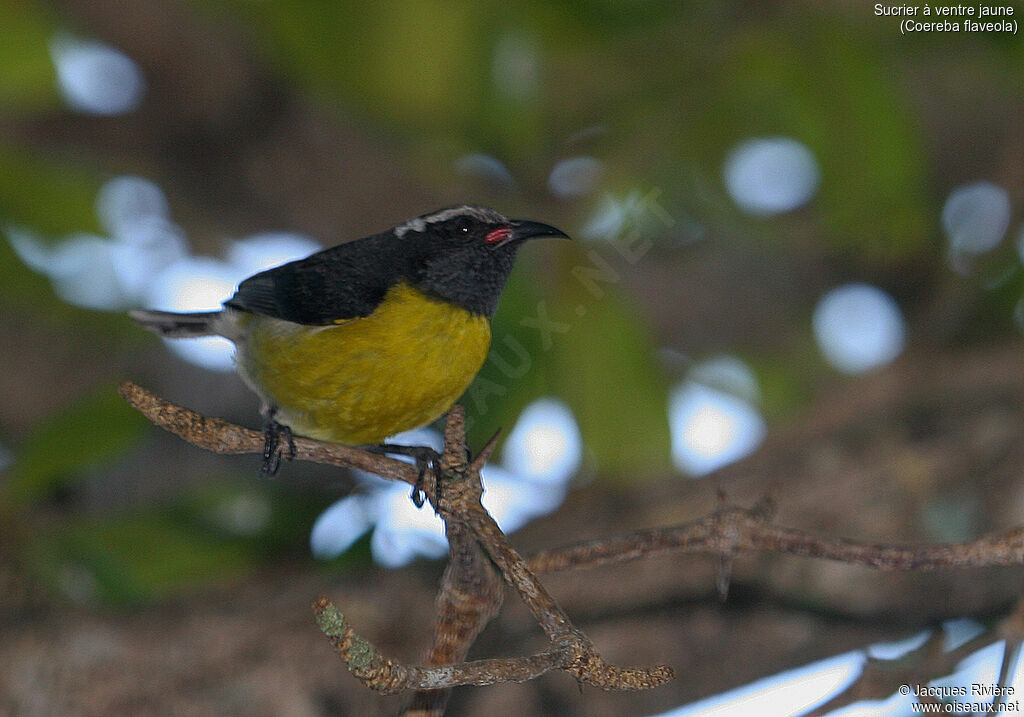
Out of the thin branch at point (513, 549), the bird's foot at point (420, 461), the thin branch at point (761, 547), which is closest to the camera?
the thin branch at point (513, 549)

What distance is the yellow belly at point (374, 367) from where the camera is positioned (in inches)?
118

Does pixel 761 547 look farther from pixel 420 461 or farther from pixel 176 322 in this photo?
pixel 176 322

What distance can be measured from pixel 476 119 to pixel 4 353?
3000 mm

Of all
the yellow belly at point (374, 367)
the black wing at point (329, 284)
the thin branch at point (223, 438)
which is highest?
the black wing at point (329, 284)

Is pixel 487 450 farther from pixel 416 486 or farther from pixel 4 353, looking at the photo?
pixel 4 353

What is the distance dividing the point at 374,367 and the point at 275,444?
14.2 inches

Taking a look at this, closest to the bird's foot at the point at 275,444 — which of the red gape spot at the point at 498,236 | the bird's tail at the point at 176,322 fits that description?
the bird's tail at the point at 176,322

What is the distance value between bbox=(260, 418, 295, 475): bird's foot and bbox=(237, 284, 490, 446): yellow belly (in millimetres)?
72

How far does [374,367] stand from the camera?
3002 mm

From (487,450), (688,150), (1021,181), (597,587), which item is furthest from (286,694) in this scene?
(1021,181)

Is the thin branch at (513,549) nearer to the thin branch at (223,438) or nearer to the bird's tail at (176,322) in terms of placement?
the thin branch at (223,438)

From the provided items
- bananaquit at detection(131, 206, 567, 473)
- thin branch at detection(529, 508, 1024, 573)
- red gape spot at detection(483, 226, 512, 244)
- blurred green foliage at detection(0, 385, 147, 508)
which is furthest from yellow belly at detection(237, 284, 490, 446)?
blurred green foliage at detection(0, 385, 147, 508)

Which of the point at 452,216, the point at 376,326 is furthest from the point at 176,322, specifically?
the point at 452,216

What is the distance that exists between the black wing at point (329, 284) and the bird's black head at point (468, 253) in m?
0.09
